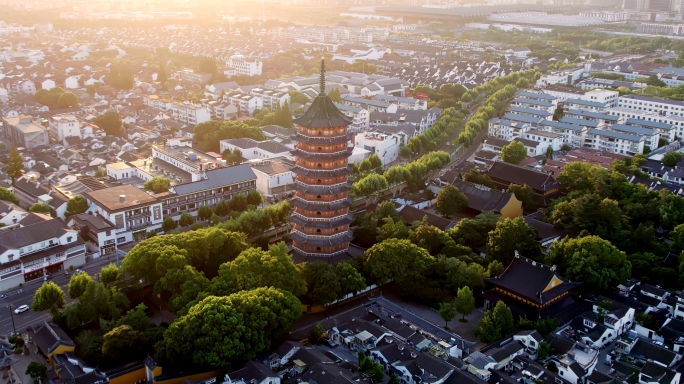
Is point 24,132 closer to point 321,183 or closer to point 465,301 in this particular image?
point 321,183

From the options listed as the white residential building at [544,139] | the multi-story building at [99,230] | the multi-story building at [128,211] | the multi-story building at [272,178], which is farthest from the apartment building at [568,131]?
the multi-story building at [99,230]

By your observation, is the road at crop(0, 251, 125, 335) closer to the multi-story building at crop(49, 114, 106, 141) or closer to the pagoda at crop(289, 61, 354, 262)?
the pagoda at crop(289, 61, 354, 262)

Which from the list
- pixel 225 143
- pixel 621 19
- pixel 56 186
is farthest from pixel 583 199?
pixel 621 19

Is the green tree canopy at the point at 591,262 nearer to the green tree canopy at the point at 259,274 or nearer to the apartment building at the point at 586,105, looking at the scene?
the green tree canopy at the point at 259,274

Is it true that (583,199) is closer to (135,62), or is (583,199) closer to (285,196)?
(285,196)

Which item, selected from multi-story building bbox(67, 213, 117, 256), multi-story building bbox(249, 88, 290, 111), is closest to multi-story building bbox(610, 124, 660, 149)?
multi-story building bbox(249, 88, 290, 111)

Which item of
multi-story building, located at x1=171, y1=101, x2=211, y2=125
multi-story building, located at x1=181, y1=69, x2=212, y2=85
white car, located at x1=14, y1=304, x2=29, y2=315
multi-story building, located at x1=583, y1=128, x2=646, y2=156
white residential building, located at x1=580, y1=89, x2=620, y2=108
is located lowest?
white car, located at x1=14, y1=304, x2=29, y2=315
